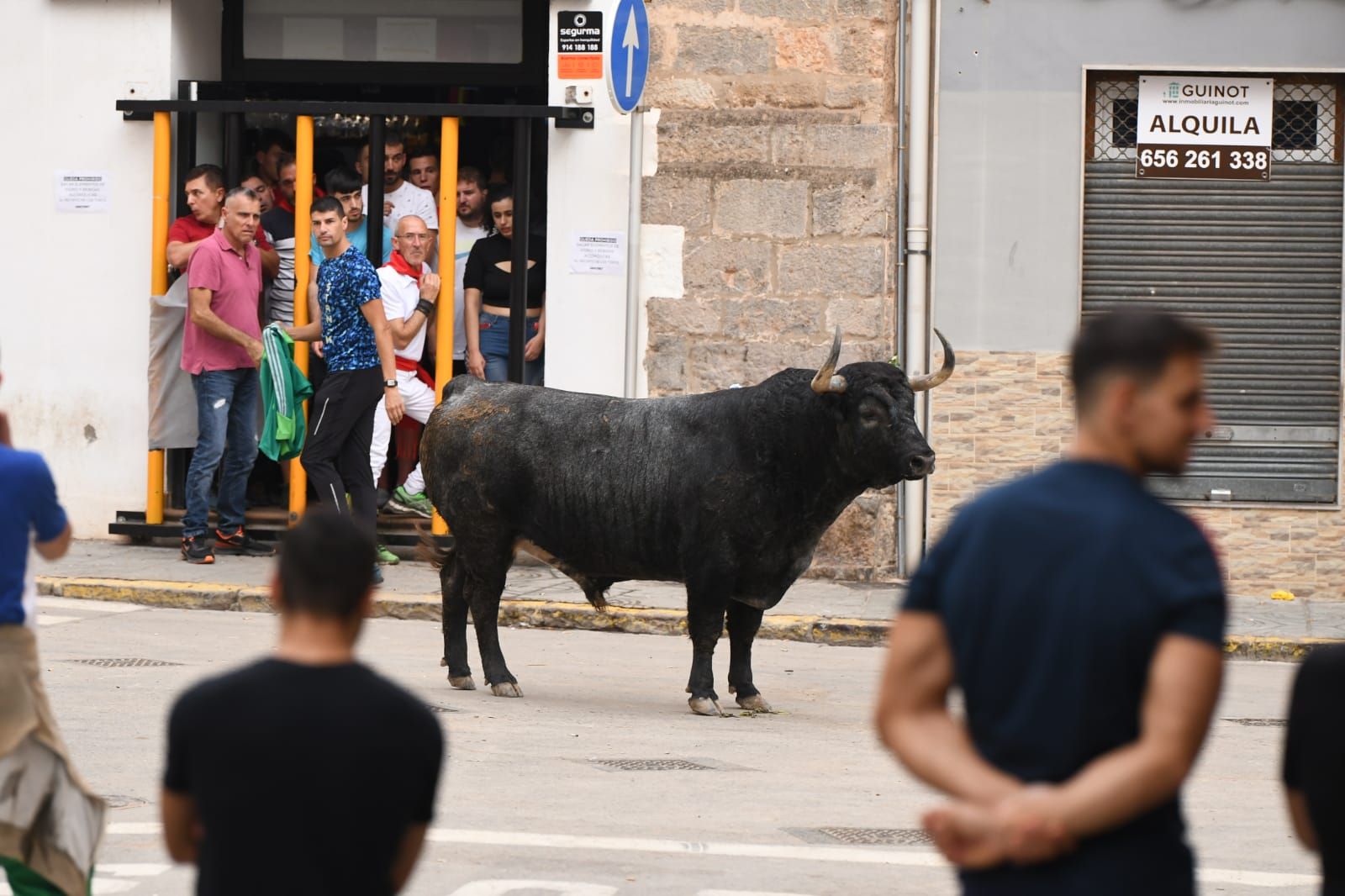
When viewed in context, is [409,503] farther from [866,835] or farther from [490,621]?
[866,835]

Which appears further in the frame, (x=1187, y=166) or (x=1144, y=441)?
(x=1187, y=166)

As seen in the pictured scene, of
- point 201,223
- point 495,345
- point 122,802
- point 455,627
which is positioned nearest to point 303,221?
point 201,223

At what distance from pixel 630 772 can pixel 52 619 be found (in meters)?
5.20

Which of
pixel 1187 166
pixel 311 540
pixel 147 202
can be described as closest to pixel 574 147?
pixel 147 202

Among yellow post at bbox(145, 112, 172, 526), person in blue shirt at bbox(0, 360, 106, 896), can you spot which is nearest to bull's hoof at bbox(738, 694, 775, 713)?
person in blue shirt at bbox(0, 360, 106, 896)

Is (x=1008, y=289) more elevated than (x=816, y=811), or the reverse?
(x=1008, y=289)

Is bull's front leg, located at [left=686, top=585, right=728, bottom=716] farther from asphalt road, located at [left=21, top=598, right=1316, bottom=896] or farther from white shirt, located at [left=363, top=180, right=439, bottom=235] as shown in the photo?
white shirt, located at [left=363, top=180, right=439, bottom=235]

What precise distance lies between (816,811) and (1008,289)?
773 cm

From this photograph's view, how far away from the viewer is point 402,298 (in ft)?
47.7

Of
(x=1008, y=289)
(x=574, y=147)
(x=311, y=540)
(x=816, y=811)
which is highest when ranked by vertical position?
(x=574, y=147)

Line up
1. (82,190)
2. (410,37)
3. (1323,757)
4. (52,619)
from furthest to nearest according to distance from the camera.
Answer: (410,37)
(82,190)
(52,619)
(1323,757)

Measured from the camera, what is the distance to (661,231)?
15.0 meters

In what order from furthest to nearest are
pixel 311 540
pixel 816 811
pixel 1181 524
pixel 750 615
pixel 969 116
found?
pixel 969 116, pixel 750 615, pixel 816 811, pixel 311 540, pixel 1181 524

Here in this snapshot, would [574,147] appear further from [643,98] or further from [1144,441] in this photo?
[1144,441]
